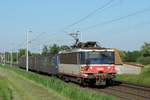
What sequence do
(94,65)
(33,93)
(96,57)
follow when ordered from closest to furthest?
(33,93)
(94,65)
(96,57)

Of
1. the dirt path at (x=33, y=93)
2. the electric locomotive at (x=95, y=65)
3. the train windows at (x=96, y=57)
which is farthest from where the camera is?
the train windows at (x=96, y=57)

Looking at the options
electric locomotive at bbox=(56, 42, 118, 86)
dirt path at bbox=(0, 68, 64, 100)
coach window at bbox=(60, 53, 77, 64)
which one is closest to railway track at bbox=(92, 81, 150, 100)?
electric locomotive at bbox=(56, 42, 118, 86)

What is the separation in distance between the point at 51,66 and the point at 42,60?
35.8 ft

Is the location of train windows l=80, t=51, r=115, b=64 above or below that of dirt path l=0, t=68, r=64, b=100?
above

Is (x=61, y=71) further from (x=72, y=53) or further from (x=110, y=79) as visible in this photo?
(x=110, y=79)

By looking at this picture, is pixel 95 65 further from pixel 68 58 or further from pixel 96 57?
pixel 68 58

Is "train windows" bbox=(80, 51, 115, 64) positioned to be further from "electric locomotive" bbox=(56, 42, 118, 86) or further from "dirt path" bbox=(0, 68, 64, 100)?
"dirt path" bbox=(0, 68, 64, 100)

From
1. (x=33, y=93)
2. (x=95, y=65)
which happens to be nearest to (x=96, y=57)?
(x=95, y=65)

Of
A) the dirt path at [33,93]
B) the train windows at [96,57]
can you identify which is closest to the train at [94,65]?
the train windows at [96,57]

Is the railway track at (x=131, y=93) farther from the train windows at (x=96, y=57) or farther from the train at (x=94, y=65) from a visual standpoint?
the train windows at (x=96, y=57)

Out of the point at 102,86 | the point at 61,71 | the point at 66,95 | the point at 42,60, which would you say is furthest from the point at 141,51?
the point at 66,95

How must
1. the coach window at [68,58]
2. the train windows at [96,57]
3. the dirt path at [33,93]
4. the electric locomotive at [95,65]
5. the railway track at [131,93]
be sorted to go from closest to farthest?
the dirt path at [33,93]
the railway track at [131,93]
the electric locomotive at [95,65]
the train windows at [96,57]
the coach window at [68,58]

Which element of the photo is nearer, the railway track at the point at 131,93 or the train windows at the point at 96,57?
the railway track at the point at 131,93

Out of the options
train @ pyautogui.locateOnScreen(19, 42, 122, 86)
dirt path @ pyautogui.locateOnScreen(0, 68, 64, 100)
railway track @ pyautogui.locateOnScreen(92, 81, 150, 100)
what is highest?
train @ pyautogui.locateOnScreen(19, 42, 122, 86)
